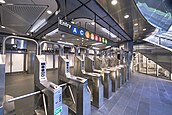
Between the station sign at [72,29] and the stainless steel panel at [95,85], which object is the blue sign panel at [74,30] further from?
the stainless steel panel at [95,85]

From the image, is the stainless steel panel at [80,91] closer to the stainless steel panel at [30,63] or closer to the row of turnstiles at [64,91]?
the row of turnstiles at [64,91]

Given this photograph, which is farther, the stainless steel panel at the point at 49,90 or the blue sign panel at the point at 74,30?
the blue sign panel at the point at 74,30

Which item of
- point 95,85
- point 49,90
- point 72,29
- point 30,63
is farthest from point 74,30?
point 30,63

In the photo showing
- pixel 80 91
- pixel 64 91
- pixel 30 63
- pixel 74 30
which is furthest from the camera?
pixel 30 63

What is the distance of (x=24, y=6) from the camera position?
2381mm

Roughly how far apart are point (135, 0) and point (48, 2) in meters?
2.15

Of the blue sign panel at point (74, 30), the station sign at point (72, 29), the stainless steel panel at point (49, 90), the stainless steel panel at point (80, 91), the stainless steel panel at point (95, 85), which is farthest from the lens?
the blue sign panel at point (74, 30)

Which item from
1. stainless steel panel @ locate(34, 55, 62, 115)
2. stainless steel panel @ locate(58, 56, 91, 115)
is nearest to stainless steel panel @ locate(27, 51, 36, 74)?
stainless steel panel @ locate(58, 56, 91, 115)

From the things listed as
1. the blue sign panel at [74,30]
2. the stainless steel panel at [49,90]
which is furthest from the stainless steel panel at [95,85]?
the stainless steel panel at [49,90]

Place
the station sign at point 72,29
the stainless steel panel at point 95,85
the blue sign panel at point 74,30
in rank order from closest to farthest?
the station sign at point 72,29 < the stainless steel panel at point 95,85 < the blue sign panel at point 74,30

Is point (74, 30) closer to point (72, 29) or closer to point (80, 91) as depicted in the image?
point (72, 29)

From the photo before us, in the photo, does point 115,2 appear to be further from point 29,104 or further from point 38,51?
point 29,104

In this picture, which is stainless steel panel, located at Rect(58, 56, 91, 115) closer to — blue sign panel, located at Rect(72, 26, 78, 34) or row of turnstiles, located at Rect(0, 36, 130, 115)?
row of turnstiles, located at Rect(0, 36, 130, 115)

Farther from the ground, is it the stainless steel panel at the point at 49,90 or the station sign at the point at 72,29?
the station sign at the point at 72,29
